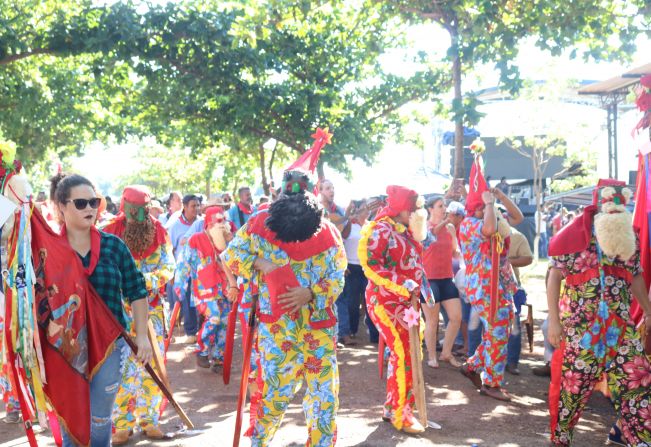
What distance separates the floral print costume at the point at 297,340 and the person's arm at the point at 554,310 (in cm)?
160

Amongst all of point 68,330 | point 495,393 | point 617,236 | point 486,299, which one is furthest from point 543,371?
point 68,330

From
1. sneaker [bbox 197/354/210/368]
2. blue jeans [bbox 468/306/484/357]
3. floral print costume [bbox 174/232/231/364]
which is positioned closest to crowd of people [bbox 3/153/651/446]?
blue jeans [bbox 468/306/484/357]

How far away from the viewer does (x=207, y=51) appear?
446 inches

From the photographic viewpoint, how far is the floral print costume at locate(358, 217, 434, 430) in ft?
19.1

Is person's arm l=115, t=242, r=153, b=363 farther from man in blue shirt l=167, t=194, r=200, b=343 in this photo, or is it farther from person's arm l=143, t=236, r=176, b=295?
man in blue shirt l=167, t=194, r=200, b=343

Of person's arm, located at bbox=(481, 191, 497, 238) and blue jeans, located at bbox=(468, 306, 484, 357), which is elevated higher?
person's arm, located at bbox=(481, 191, 497, 238)

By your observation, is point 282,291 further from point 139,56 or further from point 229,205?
point 139,56

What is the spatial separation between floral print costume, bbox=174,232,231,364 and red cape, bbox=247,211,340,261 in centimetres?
365

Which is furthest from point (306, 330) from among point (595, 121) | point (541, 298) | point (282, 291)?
point (595, 121)

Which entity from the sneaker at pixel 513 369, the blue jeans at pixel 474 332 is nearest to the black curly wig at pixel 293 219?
the blue jeans at pixel 474 332

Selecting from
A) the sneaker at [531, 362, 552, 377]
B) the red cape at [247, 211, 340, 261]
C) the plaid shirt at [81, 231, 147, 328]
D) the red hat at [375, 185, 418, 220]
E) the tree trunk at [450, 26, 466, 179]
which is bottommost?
the sneaker at [531, 362, 552, 377]

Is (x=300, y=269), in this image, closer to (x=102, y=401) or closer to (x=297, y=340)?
(x=297, y=340)

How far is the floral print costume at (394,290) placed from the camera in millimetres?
5828

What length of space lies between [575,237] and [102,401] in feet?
10.5
